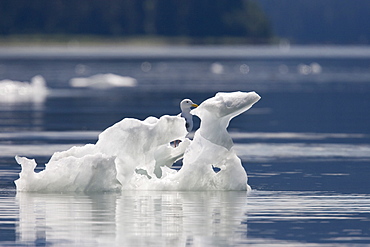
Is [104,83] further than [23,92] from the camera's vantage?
Yes

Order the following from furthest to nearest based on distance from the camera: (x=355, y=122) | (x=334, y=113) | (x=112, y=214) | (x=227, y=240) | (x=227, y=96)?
(x=334, y=113)
(x=355, y=122)
(x=227, y=96)
(x=112, y=214)
(x=227, y=240)

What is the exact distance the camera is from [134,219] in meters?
14.6

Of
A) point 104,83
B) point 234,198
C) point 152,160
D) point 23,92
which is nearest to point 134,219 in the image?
point 234,198

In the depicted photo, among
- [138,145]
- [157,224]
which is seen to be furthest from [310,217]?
[138,145]

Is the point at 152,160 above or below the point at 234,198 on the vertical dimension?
above

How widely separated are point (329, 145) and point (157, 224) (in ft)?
39.4

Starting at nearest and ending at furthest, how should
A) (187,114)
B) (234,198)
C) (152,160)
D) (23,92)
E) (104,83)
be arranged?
(234,198)
(152,160)
(187,114)
(23,92)
(104,83)

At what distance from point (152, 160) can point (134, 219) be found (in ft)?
9.95

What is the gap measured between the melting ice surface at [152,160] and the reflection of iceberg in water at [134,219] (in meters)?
0.21

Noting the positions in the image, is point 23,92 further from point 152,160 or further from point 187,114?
point 152,160

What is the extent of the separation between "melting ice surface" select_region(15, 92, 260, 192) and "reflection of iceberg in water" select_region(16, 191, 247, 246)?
209mm

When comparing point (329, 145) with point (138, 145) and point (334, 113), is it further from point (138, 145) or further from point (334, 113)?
point (334, 113)

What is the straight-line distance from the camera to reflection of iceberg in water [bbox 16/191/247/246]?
13.1 metres

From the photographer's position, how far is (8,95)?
4788 cm
